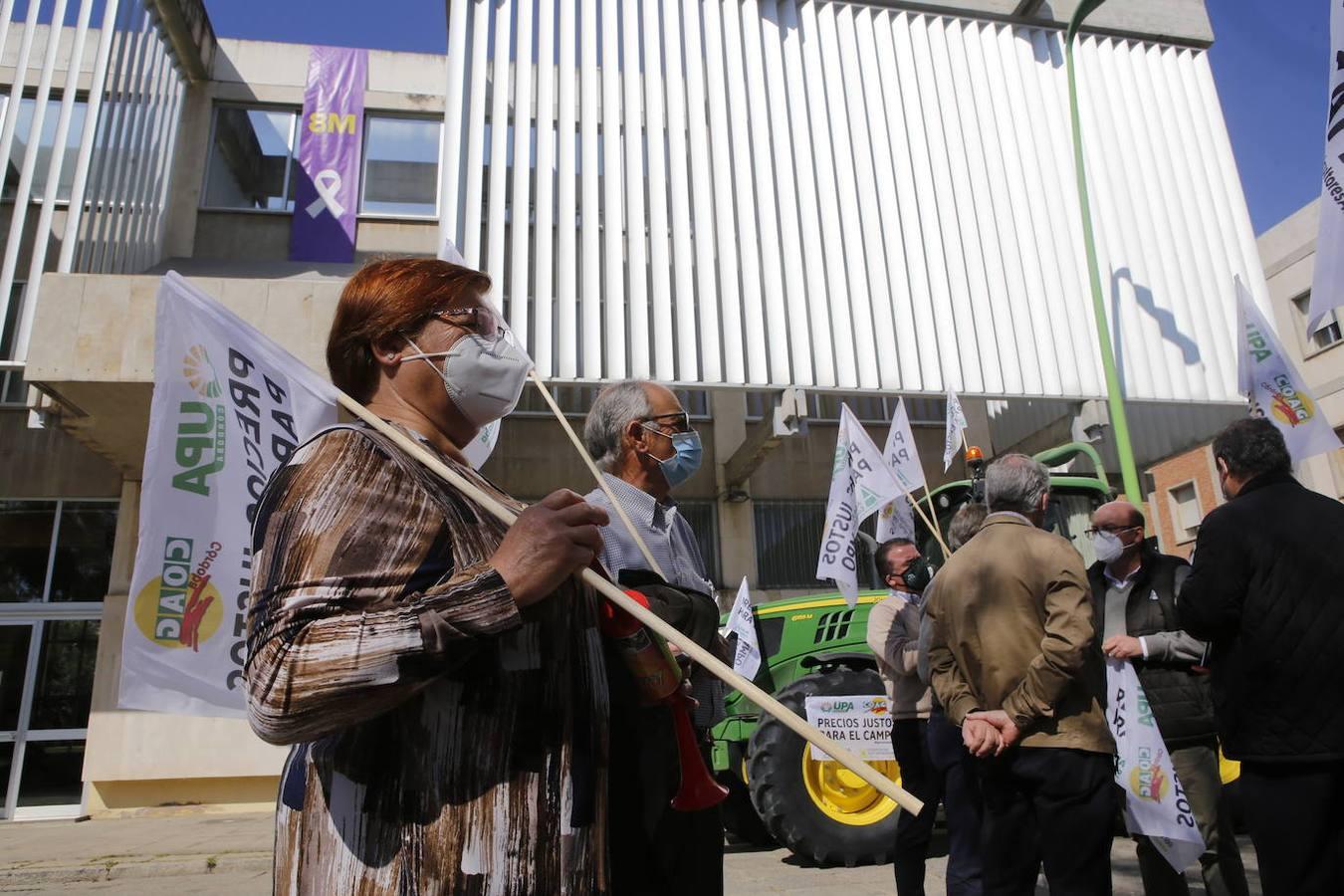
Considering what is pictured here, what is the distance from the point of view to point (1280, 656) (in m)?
2.65

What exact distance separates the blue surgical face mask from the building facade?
794 centimetres

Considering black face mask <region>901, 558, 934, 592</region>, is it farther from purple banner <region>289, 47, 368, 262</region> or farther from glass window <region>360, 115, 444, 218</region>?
glass window <region>360, 115, 444, 218</region>

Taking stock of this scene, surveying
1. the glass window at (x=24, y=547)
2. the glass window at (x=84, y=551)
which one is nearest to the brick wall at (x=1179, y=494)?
the glass window at (x=84, y=551)

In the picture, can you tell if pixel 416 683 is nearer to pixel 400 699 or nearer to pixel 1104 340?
pixel 400 699

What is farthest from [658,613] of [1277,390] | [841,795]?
[1277,390]

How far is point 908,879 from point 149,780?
34.8ft

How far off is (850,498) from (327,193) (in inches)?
432

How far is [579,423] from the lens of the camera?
14.1 metres

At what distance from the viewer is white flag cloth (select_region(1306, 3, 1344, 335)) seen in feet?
10.6

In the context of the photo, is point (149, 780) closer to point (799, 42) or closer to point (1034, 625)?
point (1034, 625)

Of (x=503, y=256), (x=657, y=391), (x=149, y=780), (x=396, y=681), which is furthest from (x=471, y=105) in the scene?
(x=396, y=681)

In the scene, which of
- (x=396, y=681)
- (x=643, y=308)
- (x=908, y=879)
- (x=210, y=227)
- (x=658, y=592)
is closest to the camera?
(x=396, y=681)

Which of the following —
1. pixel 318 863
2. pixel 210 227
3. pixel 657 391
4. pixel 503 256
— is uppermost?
pixel 210 227

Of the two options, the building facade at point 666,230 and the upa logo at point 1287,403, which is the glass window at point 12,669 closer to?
the building facade at point 666,230
